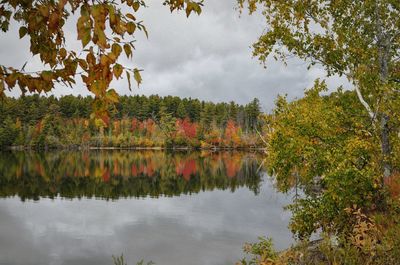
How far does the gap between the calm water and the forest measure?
83.4 meters

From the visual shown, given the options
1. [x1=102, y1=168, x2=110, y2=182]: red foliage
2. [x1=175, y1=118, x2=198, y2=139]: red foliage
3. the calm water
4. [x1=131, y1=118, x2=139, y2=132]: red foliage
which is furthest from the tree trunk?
[x1=131, y1=118, x2=139, y2=132]: red foliage

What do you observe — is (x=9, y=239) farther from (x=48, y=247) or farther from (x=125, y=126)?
(x=125, y=126)

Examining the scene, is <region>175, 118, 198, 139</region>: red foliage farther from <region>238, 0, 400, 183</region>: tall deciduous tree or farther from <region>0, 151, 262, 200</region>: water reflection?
<region>238, 0, 400, 183</region>: tall deciduous tree

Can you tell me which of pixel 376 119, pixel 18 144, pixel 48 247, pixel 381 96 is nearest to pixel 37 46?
pixel 381 96

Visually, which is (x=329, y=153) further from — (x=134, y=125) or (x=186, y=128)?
(x=134, y=125)

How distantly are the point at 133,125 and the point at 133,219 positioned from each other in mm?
133707

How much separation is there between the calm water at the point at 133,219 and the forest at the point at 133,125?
3283 inches

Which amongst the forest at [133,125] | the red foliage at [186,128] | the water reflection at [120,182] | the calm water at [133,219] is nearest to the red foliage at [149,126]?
the forest at [133,125]

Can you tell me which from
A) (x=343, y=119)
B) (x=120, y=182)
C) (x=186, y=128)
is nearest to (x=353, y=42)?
(x=343, y=119)

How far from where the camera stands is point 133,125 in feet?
536

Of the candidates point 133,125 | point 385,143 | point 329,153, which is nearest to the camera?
point 329,153

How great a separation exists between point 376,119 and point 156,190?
3716cm

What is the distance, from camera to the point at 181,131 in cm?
15350

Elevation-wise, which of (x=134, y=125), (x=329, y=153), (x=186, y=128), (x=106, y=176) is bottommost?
(x=106, y=176)
